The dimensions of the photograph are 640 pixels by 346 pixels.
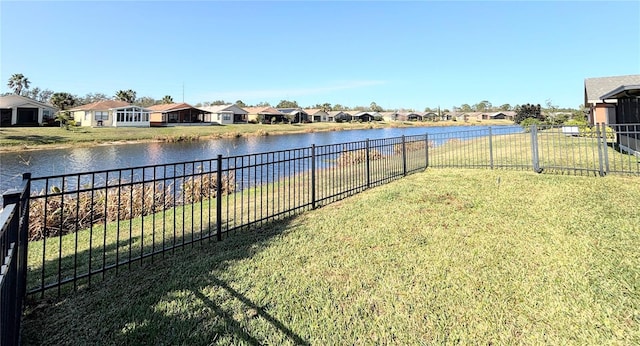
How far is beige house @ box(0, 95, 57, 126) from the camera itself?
38500 millimetres

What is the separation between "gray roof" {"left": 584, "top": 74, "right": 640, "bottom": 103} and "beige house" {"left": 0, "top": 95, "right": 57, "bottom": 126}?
56.7m

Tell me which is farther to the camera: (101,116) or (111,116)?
(111,116)

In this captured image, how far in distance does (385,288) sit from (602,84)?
26106 millimetres

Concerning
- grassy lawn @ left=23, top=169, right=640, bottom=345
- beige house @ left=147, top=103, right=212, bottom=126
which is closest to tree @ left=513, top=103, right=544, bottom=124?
beige house @ left=147, top=103, right=212, bottom=126

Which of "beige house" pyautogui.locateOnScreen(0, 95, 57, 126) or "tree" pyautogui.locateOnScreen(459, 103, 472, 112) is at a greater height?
"tree" pyautogui.locateOnScreen(459, 103, 472, 112)

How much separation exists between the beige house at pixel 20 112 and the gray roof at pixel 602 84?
2233 inches

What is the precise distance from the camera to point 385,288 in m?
3.27

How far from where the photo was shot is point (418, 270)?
363 cm

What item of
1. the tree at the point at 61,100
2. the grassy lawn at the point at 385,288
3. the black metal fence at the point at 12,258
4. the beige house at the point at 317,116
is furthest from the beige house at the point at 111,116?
the black metal fence at the point at 12,258

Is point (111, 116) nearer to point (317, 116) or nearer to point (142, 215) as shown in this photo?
point (142, 215)

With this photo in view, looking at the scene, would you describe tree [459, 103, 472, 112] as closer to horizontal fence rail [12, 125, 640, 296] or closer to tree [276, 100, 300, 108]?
tree [276, 100, 300, 108]

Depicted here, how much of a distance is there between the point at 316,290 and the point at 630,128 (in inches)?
670

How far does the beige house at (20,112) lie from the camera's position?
38500 mm

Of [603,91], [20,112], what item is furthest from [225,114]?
[603,91]
